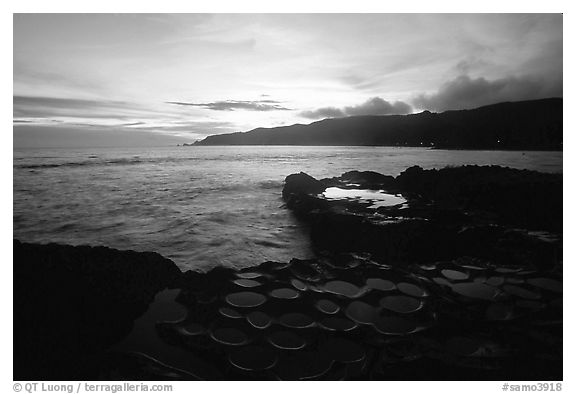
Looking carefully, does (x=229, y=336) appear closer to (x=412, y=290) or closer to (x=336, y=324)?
(x=336, y=324)

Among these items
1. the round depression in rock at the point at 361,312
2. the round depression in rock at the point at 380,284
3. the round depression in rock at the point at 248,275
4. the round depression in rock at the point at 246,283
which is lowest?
the round depression in rock at the point at 361,312

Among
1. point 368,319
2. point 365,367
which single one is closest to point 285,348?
point 365,367

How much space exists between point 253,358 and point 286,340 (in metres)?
0.35

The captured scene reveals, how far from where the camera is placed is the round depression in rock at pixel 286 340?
108 inches

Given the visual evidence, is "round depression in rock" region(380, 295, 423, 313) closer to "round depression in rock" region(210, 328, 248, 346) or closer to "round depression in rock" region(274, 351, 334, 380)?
"round depression in rock" region(274, 351, 334, 380)

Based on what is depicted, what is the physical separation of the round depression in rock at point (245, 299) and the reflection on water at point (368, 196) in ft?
18.2

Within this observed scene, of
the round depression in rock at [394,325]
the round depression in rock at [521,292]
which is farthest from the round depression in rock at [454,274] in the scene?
the round depression in rock at [394,325]

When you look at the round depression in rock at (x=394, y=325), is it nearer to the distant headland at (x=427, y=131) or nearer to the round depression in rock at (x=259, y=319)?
the round depression in rock at (x=259, y=319)

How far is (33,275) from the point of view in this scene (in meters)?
3.12

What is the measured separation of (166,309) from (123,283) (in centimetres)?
59

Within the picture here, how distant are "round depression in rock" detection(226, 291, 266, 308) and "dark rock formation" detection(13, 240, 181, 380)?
0.77 meters

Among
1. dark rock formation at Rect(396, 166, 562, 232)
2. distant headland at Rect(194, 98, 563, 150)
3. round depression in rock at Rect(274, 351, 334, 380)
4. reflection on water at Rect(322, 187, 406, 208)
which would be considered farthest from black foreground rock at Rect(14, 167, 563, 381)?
distant headland at Rect(194, 98, 563, 150)
